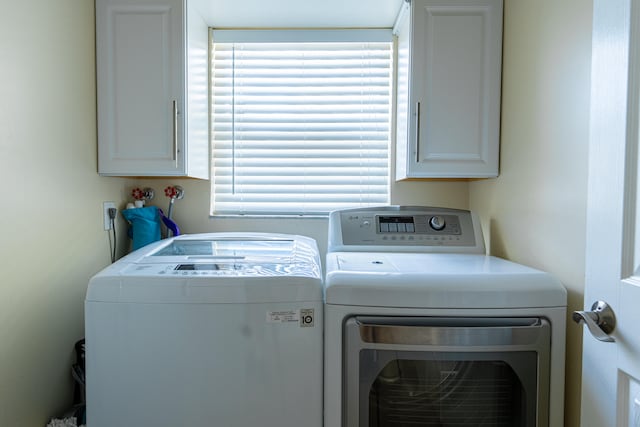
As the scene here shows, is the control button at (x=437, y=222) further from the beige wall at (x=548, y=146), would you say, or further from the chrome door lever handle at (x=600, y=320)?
the chrome door lever handle at (x=600, y=320)

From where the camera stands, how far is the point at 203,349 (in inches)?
41.3

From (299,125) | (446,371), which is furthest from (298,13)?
(446,371)

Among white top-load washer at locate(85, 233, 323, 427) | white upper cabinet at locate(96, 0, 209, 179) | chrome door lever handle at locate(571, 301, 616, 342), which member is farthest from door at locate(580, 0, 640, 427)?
white upper cabinet at locate(96, 0, 209, 179)

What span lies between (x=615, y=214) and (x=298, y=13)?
5.15ft

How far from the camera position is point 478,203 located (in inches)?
71.9

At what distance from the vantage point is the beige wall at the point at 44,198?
118 centimetres

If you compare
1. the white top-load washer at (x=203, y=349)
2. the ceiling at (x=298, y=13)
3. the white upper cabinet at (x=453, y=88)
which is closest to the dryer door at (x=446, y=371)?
the white top-load washer at (x=203, y=349)

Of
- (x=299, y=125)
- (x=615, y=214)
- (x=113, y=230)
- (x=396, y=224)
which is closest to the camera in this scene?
(x=615, y=214)

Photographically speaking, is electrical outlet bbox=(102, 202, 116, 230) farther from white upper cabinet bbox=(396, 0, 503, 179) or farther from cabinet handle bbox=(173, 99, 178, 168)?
white upper cabinet bbox=(396, 0, 503, 179)

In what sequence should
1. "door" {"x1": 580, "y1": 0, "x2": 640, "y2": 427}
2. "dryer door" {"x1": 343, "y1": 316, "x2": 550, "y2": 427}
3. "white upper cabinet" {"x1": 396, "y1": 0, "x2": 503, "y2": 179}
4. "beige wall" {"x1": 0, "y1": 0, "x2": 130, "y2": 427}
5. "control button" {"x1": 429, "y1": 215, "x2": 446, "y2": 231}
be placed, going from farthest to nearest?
"control button" {"x1": 429, "y1": 215, "x2": 446, "y2": 231} → "white upper cabinet" {"x1": 396, "y1": 0, "x2": 503, "y2": 179} → "beige wall" {"x1": 0, "y1": 0, "x2": 130, "y2": 427} → "dryer door" {"x1": 343, "y1": 316, "x2": 550, "y2": 427} → "door" {"x1": 580, "y1": 0, "x2": 640, "y2": 427}

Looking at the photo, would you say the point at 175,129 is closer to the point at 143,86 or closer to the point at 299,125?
the point at 143,86

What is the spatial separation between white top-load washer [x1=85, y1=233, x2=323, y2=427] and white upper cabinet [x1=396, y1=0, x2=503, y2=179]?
0.84 metres

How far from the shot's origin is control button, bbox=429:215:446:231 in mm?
1613

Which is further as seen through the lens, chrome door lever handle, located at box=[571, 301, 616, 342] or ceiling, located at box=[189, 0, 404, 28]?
ceiling, located at box=[189, 0, 404, 28]
